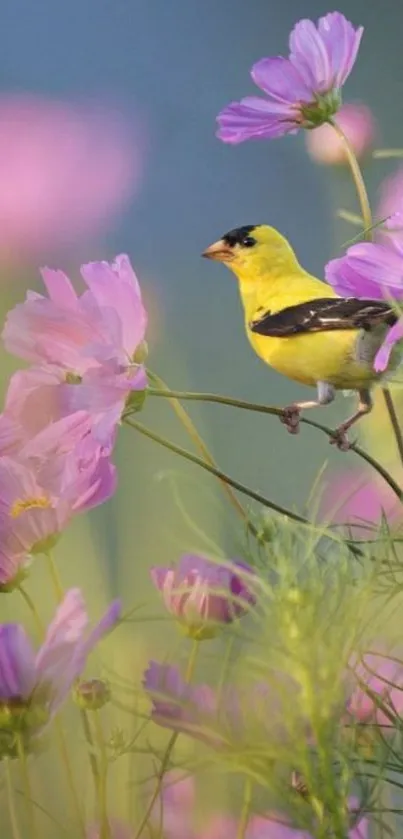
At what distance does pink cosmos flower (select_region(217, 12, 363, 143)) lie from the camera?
2.65 ft

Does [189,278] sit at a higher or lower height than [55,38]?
lower

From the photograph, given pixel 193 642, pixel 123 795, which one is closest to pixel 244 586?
pixel 193 642

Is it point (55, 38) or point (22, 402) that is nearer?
point (22, 402)

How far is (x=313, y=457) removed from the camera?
85cm

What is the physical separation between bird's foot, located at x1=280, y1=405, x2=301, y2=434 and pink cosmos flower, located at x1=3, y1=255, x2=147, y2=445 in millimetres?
157

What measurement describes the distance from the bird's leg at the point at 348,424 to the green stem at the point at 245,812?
0.28m

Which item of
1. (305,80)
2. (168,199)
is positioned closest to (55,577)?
(168,199)

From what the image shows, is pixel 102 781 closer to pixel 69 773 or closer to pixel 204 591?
pixel 69 773

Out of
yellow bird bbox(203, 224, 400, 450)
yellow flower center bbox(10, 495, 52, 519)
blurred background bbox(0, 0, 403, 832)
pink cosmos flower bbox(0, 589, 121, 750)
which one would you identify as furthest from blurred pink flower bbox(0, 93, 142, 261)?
pink cosmos flower bbox(0, 589, 121, 750)

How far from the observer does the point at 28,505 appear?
777mm

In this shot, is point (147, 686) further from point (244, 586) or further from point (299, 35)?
point (299, 35)

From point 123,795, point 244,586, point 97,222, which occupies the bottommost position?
point 123,795

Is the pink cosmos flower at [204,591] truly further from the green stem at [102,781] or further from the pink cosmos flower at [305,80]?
the pink cosmos flower at [305,80]

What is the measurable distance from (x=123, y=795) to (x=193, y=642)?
125mm
